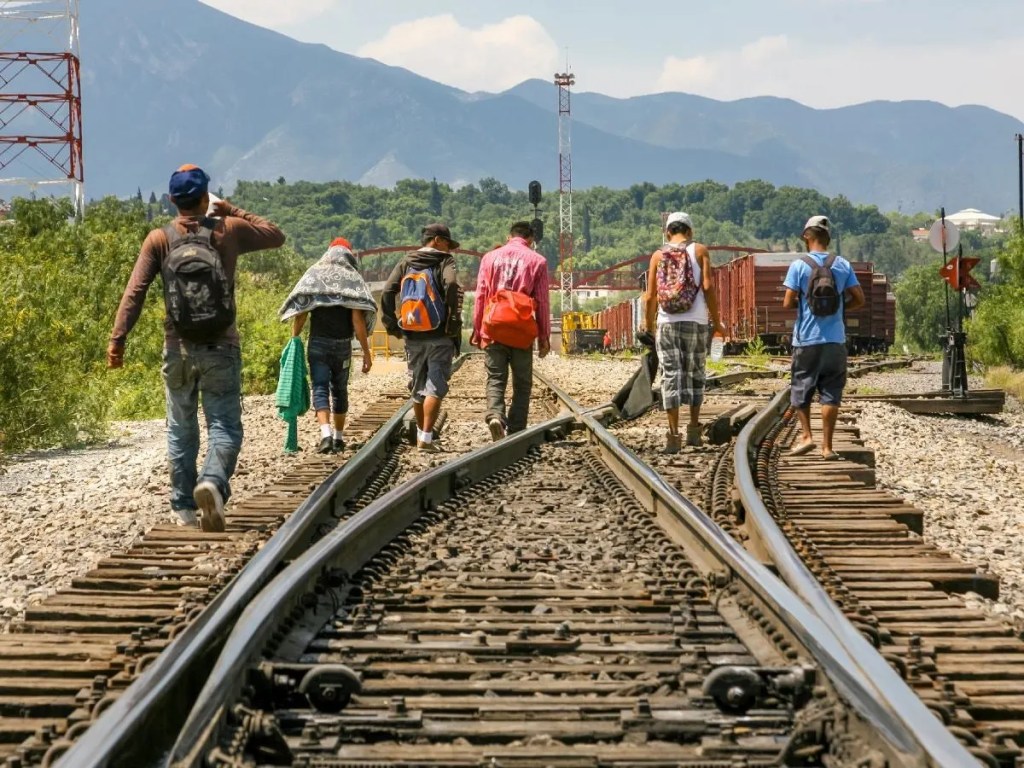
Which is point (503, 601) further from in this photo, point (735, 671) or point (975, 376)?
point (975, 376)

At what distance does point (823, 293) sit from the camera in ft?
30.8

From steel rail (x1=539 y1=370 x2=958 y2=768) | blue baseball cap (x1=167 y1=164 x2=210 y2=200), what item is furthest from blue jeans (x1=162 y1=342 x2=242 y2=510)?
steel rail (x1=539 y1=370 x2=958 y2=768)

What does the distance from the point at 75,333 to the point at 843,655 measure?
687 inches

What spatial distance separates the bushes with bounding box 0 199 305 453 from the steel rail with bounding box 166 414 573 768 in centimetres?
655

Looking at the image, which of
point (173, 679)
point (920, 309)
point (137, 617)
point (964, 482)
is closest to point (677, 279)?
point (964, 482)

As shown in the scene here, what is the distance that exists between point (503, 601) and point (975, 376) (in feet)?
98.7

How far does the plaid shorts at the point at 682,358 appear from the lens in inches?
404

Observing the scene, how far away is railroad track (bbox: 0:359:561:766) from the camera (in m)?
3.46

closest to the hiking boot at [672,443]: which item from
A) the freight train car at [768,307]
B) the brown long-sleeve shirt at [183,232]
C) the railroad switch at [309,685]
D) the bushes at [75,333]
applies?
the brown long-sleeve shirt at [183,232]

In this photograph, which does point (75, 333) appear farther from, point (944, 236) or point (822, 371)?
point (822, 371)

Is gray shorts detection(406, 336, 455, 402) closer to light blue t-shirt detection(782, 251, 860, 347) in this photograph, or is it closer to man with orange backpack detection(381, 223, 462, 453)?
man with orange backpack detection(381, 223, 462, 453)

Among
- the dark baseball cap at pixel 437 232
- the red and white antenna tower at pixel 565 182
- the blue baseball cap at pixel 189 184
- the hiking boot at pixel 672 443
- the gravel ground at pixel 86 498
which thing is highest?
the red and white antenna tower at pixel 565 182

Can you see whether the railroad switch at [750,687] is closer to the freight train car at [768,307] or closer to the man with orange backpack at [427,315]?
the man with orange backpack at [427,315]

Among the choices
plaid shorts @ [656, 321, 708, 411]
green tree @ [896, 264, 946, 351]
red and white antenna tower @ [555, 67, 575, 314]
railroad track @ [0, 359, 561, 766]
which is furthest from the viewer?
green tree @ [896, 264, 946, 351]
